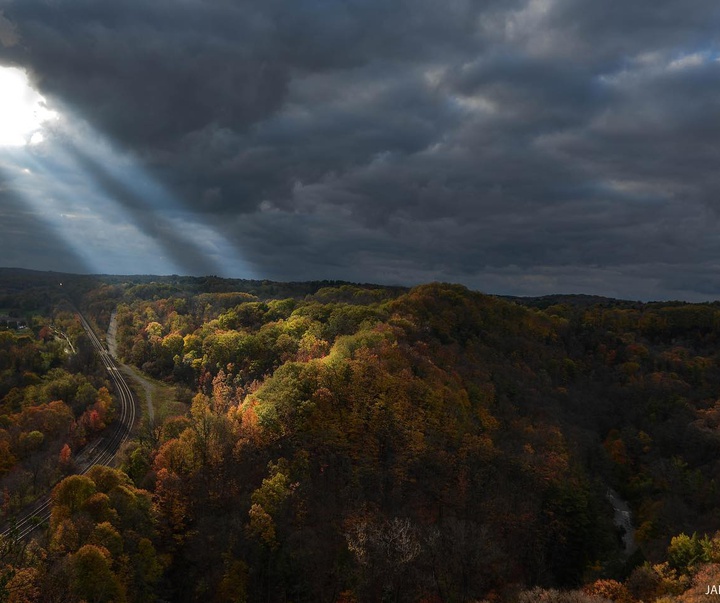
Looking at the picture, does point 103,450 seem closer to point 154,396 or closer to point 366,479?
point 154,396

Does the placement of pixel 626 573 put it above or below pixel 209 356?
below

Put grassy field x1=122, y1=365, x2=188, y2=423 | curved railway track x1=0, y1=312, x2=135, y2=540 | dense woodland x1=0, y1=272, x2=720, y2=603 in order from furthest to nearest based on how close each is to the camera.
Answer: grassy field x1=122, y1=365, x2=188, y2=423 → curved railway track x1=0, y1=312, x2=135, y2=540 → dense woodland x1=0, y1=272, x2=720, y2=603

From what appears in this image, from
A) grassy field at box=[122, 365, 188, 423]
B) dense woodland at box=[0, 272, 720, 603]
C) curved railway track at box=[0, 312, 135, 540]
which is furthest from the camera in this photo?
grassy field at box=[122, 365, 188, 423]

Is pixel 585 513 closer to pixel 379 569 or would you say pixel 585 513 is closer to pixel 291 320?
pixel 379 569

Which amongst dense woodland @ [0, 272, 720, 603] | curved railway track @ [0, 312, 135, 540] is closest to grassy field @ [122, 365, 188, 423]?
curved railway track @ [0, 312, 135, 540]

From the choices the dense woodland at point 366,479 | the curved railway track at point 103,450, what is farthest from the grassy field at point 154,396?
the dense woodland at point 366,479

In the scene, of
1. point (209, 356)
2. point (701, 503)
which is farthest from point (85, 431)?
point (701, 503)

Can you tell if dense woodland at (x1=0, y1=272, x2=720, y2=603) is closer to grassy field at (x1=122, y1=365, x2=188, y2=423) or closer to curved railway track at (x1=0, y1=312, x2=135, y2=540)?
curved railway track at (x1=0, y1=312, x2=135, y2=540)

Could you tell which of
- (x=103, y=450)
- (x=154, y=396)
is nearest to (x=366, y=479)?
(x=103, y=450)

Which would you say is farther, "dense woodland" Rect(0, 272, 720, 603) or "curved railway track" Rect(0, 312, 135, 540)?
"curved railway track" Rect(0, 312, 135, 540)
